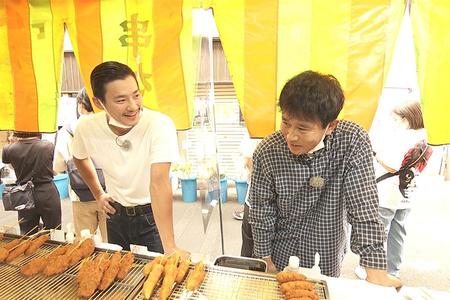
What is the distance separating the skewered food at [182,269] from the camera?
4.48ft

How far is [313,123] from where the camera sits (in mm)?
1353

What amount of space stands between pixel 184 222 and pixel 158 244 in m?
2.99

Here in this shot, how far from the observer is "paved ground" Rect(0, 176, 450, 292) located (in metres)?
3.55

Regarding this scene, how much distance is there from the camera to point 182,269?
1.41 m

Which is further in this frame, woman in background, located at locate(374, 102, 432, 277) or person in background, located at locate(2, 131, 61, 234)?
person in background, located at locate(2, 131, 61, 234)

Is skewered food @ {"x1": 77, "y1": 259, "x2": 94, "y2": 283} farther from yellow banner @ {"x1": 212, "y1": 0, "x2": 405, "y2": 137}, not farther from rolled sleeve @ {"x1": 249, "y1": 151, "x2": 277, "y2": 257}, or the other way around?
yellow banner @ {"x1": 212, "y1": 0, "x2": 405, "y2": 137}

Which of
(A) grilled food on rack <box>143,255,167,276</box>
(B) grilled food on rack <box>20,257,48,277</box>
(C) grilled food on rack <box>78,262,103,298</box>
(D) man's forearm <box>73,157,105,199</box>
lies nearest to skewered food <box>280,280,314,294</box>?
(A) grilled food on rack <box>143,255,167,276</box>

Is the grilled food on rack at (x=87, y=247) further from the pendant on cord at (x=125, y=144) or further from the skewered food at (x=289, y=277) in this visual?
the skewered food at (x=289, y=277)

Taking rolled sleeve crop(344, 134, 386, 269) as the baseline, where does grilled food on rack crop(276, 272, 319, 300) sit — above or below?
below

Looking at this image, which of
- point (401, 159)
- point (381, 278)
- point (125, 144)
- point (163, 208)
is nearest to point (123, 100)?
point (125, 144)

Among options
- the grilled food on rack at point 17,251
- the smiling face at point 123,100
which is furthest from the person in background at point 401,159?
the grilled food on rack at point 17,251

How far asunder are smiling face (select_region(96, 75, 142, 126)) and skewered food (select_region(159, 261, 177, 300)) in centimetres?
97

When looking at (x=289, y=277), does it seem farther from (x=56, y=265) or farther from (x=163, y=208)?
(x=56, y=265)

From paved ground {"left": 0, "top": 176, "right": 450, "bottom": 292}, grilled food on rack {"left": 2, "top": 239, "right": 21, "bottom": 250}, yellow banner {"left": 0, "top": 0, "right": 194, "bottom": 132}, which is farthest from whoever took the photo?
paved ground {"left": 0, "top": 176, "right": 450, "bottom": 292}
